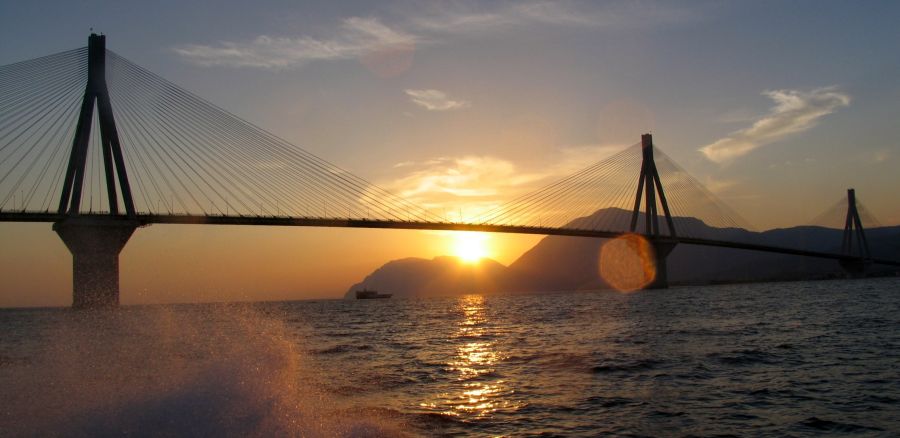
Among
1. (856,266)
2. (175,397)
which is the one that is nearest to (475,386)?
(175,397)

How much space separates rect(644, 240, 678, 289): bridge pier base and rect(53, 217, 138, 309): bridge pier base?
6768 centimetres

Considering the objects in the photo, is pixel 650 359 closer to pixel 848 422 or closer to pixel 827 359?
pixel 827 359

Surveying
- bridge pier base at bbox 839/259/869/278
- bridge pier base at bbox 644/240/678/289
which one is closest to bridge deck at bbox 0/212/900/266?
bridge pier base at bbox 644/240/678/289

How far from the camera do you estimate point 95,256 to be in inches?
2199

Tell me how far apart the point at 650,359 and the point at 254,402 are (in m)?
11.5

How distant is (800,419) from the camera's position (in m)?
11.6

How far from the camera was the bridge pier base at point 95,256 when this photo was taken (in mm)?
54250

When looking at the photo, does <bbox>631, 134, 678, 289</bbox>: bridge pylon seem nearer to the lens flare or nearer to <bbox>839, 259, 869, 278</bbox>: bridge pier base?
the lens flare

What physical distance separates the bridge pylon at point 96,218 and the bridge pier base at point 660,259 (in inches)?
2673

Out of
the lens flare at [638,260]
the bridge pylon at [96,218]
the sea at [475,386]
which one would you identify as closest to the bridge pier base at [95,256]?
the bridge pylon at [96,218]

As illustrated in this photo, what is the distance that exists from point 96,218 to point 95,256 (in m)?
3.75

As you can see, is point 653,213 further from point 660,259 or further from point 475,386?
point 475,386

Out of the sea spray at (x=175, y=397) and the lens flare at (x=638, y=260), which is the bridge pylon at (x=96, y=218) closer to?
the sea spray at (x=175, y=397)

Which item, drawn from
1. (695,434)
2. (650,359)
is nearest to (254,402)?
(695,434)
